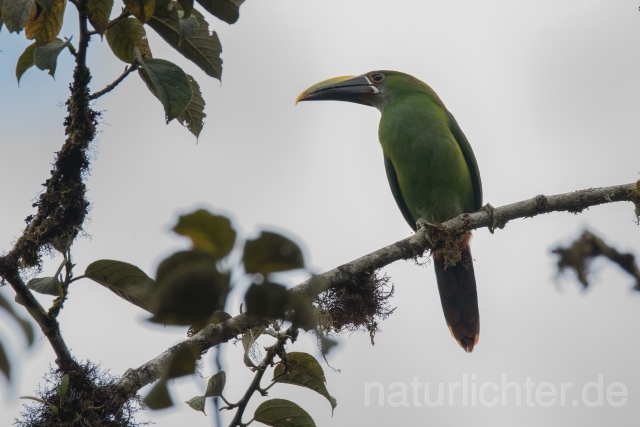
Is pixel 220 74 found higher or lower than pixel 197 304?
higher

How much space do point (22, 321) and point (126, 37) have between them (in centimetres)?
125

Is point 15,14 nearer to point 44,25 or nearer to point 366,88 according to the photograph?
point 44,25

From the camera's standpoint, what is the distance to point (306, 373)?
7.07 ft

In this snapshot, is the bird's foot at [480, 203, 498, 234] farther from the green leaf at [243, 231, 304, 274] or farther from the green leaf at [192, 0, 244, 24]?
the green leaf at [243, 231, 304, 274]

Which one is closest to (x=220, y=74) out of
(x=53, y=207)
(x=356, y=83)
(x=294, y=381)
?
(x=53, y=207)

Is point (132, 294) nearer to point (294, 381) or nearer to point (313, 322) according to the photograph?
point (294, 381)

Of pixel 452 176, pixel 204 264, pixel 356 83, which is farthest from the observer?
pixel 356 83

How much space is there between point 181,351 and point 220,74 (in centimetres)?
146

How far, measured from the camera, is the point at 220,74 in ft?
7.09

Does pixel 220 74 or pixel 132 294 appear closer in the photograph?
pixel 132 294

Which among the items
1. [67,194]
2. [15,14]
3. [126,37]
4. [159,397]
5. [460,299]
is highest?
[460,299]

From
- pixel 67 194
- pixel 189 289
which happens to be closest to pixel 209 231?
pixel 189 289

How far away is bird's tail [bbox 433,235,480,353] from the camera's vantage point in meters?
4.45

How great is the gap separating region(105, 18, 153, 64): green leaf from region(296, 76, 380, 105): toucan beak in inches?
123
